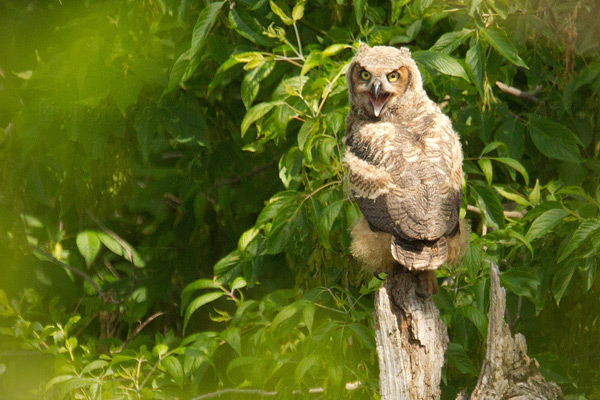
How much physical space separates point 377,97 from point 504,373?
1284mm

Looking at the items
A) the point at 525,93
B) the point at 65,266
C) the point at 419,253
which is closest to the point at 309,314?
the point at 419,253

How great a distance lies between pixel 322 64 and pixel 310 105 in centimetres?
22

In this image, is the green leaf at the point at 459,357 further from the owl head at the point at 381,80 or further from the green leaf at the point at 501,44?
the green leaf at the point at 501,44

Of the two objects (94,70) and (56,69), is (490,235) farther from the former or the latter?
(56,69)

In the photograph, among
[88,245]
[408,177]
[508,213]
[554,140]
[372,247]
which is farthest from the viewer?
[508,213]

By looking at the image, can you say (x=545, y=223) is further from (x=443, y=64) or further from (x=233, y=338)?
(x=233, y=338)

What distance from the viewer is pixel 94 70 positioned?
149 inches

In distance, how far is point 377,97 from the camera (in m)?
3.23

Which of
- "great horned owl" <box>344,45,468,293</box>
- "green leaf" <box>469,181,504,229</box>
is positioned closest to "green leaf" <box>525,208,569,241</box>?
"green leaf" <box>469,181,504,229</box>

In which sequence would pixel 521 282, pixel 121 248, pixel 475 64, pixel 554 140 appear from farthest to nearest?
pixel 121 248
pixel 554 140
pixel 475 64
pixel 521 282

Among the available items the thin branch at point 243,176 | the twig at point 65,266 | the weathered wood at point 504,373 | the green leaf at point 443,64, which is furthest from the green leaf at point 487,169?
the twig at point 65,266

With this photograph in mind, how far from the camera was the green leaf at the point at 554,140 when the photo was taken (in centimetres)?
386

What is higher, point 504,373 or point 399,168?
point 399,168

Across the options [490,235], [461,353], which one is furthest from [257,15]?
[461,353]
